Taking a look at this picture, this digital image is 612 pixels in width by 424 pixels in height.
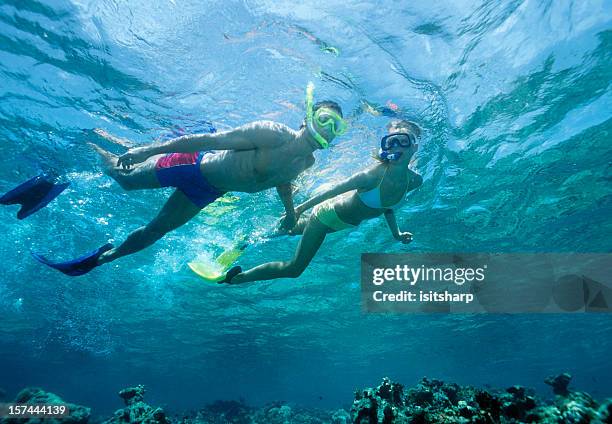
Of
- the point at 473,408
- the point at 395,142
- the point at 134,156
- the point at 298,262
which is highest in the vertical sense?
the point at 395,142

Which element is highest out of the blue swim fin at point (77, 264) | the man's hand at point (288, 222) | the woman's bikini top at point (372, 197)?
the woman's bikini top at point (372, 197)

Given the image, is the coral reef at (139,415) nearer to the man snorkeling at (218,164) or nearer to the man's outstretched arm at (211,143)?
the man snorkeling at (218,164)

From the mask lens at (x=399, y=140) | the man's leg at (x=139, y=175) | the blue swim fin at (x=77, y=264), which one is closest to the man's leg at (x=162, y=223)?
the blue swim fin at (x=77, y=264)

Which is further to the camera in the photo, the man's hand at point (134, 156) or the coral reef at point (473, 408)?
the man's hand at point (134, 156)

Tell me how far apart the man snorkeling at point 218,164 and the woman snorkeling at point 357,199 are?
1.97ft

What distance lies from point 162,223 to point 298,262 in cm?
290

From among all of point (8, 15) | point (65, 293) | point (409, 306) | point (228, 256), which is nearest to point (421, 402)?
point (228, 256)

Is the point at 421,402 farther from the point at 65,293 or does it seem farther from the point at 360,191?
the point at 65,293

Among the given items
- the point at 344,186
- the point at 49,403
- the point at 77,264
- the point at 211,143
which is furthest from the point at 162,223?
the point at 49,403

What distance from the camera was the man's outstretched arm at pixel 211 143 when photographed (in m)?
5.29

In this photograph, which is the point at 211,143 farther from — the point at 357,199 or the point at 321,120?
the point at 357,199

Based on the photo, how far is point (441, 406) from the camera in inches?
260

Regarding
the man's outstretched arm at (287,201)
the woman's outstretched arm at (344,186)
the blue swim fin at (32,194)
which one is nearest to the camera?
the woman's outstretched arm at (344,186)

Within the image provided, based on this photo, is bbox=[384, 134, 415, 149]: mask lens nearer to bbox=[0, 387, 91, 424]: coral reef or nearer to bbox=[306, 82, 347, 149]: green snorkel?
bbox=[306, 82, 347, 149]: green snorkel
